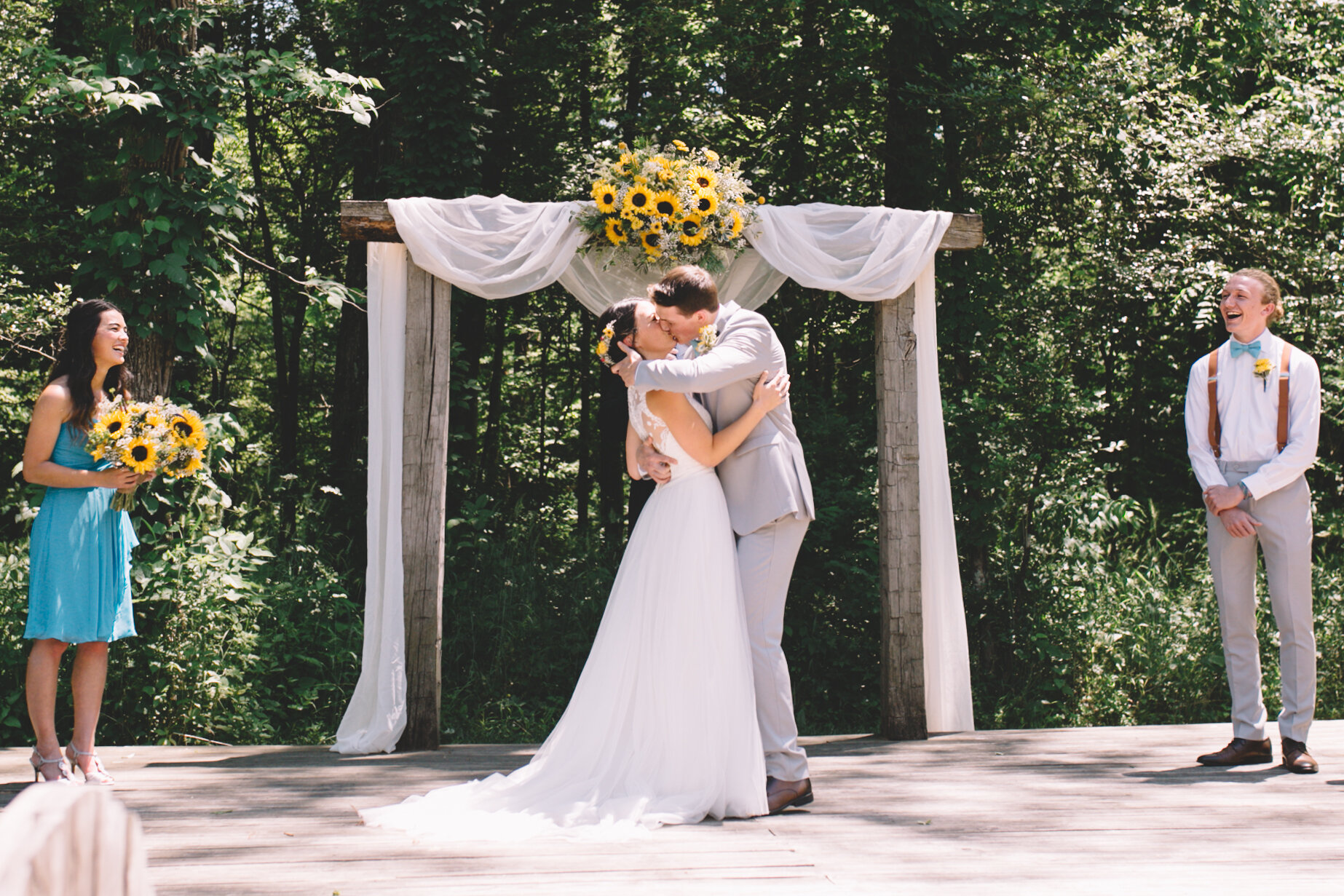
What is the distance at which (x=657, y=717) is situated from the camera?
3.37 m

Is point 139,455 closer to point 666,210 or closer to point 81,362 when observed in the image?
point 81,362

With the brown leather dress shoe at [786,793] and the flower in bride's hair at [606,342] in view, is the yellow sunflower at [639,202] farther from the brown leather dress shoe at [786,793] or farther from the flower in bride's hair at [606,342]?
the brown leather dress shoe at [786,793]

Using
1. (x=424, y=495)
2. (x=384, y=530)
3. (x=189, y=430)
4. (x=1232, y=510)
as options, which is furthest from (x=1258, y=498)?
(x=189, y=430)

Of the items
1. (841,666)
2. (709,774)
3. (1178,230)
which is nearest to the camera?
(709,774)

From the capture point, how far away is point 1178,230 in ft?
24.3

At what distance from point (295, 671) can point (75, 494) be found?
256cm

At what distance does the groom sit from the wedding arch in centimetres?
136

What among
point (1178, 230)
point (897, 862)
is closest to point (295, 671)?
point (897, 862)

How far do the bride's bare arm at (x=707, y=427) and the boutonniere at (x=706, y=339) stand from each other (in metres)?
0.16

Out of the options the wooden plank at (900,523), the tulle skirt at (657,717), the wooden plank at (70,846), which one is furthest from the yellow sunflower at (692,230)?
the wooden plank at (70,846)

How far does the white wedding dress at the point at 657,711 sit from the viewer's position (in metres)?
3.23

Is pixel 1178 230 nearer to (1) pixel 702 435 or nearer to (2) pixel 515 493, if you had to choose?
(1) pixel 702 435

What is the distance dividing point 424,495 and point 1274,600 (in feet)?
11.1

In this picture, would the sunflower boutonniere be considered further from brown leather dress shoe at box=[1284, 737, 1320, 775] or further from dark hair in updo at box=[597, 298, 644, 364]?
brown leather dress shoe at box=[1284, 737, 1320, 775]
